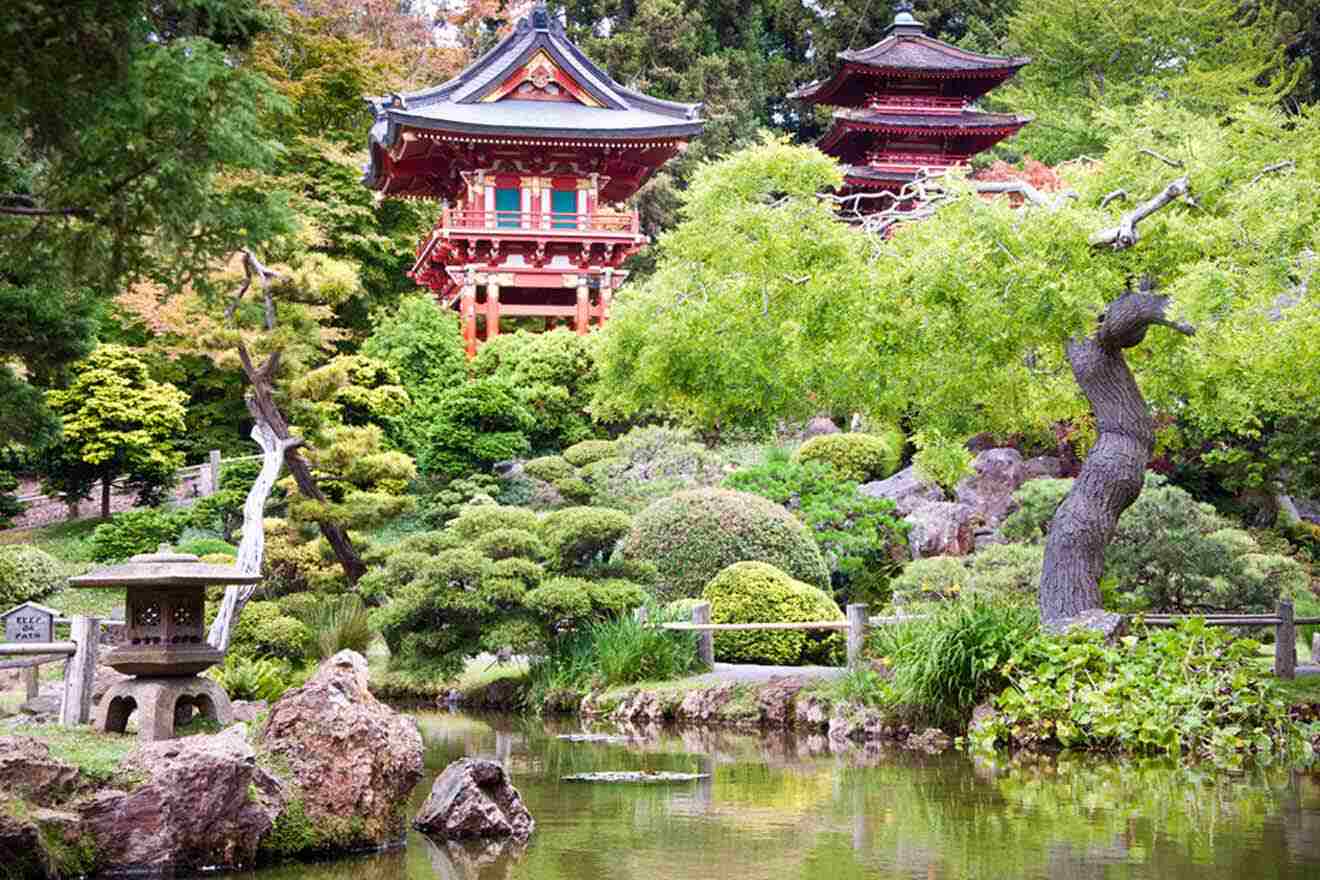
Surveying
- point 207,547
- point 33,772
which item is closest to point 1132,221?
point 33,772

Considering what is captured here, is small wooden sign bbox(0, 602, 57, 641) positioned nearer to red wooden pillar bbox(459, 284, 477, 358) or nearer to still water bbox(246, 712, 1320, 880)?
still water bbox(246, 712, 1320, 880)

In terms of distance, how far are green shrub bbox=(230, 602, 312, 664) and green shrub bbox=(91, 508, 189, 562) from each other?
697 centimetres

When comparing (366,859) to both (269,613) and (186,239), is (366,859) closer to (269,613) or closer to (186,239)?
(186,239)

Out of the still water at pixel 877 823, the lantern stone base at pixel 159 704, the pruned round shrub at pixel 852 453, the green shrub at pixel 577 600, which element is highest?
the pruned round shrub at pixel 852 453

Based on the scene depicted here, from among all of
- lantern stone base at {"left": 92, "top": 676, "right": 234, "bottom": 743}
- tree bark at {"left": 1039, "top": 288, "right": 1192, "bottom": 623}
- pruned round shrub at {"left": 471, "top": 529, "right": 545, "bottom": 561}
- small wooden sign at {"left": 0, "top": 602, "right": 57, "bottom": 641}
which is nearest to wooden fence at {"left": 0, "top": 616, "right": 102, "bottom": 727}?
lantern stone base at {"left": 92, "top": 676, "right": 234, "bottom": 743}

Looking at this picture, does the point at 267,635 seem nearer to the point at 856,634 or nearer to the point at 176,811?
the point at 856,634

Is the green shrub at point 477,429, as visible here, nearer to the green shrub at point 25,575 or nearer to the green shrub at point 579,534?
the green shrub at point 25,575

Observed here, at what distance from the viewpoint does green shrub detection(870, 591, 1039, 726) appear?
12.0 metres

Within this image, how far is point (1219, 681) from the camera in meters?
11.4

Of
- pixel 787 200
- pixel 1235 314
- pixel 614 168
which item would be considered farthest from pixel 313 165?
pixel 1235 314

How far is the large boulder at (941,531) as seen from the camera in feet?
65.1

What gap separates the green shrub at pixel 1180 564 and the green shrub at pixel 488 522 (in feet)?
19.3

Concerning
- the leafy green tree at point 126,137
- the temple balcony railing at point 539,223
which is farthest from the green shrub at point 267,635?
the temple balcony railing at point 539,223

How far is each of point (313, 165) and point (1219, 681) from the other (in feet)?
77.3
